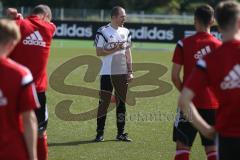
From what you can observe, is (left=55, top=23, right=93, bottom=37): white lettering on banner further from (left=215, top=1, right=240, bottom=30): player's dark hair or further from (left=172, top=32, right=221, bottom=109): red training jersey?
(left=215, top=1, right=240, bottom=30): player's dark hair

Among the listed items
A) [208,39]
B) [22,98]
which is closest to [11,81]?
[22,98]

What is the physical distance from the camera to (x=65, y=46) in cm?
3288

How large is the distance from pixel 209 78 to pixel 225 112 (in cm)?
32

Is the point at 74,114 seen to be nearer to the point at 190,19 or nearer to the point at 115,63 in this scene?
the point at 115,63

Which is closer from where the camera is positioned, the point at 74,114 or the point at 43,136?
the point at 43,136

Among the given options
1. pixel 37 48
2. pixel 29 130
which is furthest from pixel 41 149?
pixel 29 130

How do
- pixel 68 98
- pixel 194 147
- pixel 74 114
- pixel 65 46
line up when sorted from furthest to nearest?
pixel 65 46 < pixel 68 98 < pixel 74 114 < pixel 194 147

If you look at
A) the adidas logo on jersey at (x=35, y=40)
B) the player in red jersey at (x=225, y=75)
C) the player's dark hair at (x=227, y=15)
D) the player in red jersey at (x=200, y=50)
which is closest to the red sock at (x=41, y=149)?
the adidas logo on jersey at (x=35, y=40)

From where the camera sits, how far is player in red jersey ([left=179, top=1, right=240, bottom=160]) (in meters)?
4.82

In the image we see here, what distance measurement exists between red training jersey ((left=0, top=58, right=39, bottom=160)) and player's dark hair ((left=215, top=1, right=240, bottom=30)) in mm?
1577

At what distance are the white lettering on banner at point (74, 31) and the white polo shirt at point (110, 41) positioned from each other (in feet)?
69.4

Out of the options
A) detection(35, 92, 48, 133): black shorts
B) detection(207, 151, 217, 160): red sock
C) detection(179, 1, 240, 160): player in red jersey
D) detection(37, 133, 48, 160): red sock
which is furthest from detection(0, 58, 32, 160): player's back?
detection(207, 151, 217, 160): red sock

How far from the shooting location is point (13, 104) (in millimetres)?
4645

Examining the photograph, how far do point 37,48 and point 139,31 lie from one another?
24111 mm
